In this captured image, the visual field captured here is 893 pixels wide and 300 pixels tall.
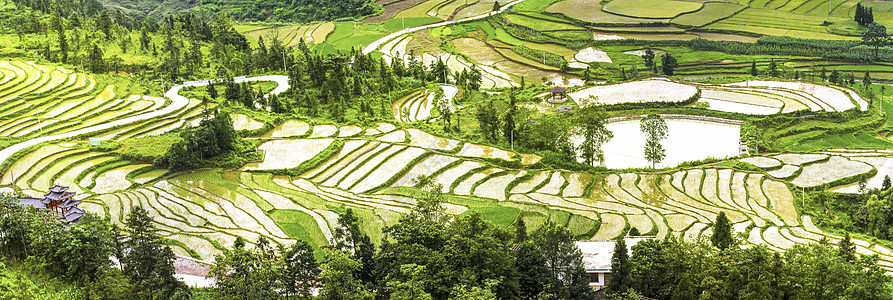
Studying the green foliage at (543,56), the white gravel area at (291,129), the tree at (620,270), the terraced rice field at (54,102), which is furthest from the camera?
the green foliage at (543,56)

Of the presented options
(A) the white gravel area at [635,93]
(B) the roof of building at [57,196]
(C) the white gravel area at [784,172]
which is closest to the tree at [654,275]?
(C) the white gravel area at [784,172]

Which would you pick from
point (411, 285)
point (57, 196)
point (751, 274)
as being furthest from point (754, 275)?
point (57, 196)

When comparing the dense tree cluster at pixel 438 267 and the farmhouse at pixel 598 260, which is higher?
the dense tree cluster at pixel 438 267

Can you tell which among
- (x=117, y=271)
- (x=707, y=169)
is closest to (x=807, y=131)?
(x=707, y=169)

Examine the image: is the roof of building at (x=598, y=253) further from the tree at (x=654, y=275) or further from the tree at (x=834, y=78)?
the tree at (x=834, y=78)

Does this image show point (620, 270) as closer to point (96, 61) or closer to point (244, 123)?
point (244, 123)

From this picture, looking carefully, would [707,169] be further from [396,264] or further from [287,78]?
[287,78]
